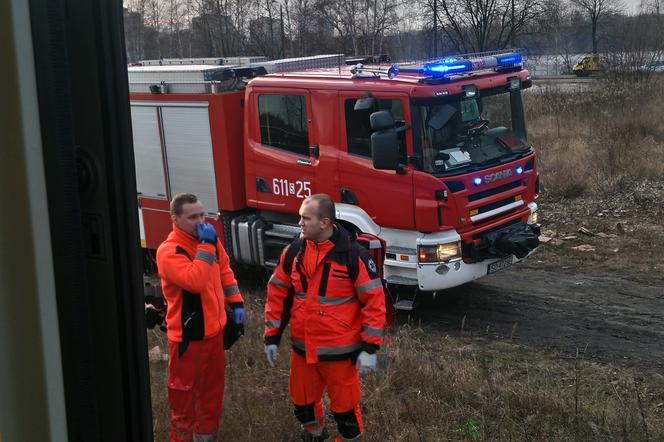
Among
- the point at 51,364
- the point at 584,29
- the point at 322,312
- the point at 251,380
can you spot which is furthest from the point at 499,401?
the point at 584,29

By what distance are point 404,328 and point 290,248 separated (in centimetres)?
291

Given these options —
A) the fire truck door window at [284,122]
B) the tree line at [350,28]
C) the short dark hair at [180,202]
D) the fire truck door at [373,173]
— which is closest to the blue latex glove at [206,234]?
the short dark hair at [180,202]

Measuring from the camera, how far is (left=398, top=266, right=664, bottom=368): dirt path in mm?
6684

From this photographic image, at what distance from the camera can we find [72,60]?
1.60 m

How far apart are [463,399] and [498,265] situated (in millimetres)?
2820

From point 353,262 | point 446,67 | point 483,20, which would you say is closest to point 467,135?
point 446,67

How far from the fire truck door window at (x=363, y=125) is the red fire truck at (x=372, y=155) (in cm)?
1

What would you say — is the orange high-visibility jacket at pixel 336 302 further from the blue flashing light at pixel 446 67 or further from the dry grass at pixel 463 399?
the blue flashing light at pixel 446 67

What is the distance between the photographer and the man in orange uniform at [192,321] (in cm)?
426

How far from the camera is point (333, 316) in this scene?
4.21m

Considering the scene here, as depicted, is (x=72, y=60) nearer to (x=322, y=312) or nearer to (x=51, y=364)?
(x=51, y=364)

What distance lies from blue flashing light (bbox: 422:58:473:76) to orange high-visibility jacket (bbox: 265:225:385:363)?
3.15 metres

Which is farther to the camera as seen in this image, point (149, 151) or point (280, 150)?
point (149, 151)

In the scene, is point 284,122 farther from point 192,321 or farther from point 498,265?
point 192,321
